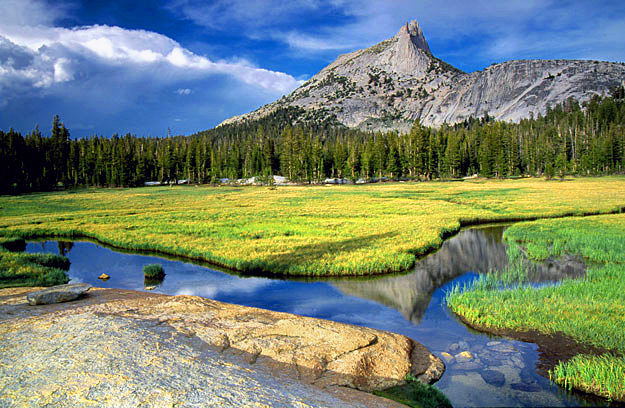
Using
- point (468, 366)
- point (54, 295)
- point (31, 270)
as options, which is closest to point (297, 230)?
point (31, 270)

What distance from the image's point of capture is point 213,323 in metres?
12.0

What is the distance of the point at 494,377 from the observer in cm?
998

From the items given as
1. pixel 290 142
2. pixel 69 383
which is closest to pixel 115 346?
pixel 69 383

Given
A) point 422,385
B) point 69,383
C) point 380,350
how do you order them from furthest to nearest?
point 380,350, point 422,385, point 69,383

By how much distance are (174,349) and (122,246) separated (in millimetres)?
24583

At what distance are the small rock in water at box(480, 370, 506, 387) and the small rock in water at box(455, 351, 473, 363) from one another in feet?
2.48

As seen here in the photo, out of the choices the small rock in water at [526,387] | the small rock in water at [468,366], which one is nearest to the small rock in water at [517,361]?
the small rock in water at [526,387]

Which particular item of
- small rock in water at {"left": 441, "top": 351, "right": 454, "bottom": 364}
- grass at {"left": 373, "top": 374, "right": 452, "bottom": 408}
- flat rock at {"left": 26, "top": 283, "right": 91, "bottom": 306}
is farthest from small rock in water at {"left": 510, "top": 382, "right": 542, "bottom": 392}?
flat rock at {"left": 26, "top": 283, "right": 91, "bottom": 306}

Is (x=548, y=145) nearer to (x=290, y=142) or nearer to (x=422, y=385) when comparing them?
(x=290, y=142)

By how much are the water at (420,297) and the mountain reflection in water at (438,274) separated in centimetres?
5

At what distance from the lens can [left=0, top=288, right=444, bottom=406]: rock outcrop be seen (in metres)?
6.55

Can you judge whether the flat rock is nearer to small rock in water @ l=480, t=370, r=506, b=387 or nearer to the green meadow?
the green meadow

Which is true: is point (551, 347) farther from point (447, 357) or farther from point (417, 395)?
point (417, 395)

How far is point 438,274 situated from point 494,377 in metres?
11.1
